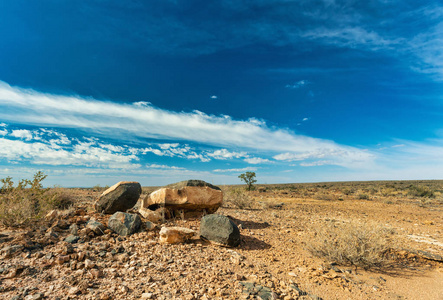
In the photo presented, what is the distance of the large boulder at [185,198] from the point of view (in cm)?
827

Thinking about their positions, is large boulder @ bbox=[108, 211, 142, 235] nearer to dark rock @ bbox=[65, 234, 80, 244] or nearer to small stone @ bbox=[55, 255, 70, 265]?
dark rock @ bbox=[65, 234, 80, 244]

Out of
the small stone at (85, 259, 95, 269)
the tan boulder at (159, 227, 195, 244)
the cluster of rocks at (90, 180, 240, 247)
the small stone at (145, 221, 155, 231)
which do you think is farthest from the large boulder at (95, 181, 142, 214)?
the small stone at (85, 259, 95, 269)

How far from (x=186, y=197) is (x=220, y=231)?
7.62 ft

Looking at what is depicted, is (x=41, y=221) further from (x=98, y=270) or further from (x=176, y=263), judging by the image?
(x=176, y=263)

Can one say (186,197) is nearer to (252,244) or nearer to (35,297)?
(252,244)

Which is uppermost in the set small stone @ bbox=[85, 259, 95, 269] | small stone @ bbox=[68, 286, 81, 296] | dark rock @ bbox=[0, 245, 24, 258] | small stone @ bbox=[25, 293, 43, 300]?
dark rock @ bbox=[0, 245, 24, 258]

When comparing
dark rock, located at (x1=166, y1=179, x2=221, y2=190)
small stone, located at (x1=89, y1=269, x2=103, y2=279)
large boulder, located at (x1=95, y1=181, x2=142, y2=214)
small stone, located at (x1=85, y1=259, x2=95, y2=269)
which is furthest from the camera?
dark rock, located at (x1=166, y1=179, x2=221, y2=190)

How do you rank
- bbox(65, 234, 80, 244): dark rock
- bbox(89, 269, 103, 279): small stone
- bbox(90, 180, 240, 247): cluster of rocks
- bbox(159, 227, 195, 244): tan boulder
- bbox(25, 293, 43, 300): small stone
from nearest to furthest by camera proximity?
bbox(25, 293, 43, 300): small stone
bbox(89, 269, 103, 279): small stone
bbox(65, 234, 80, 244): dark rock
bbox(159, 227, 195, 244): tan boulder
bbox(90, 180, 240, 247): cluster of rocks

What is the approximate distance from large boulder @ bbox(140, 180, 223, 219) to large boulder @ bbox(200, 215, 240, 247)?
5.94 ft

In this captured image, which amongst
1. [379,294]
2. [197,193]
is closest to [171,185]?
Answer: [197,193]

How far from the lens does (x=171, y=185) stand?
8914mm

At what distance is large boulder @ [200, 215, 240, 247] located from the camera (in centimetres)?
628

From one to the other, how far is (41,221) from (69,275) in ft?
11.4

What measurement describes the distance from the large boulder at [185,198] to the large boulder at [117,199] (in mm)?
547
